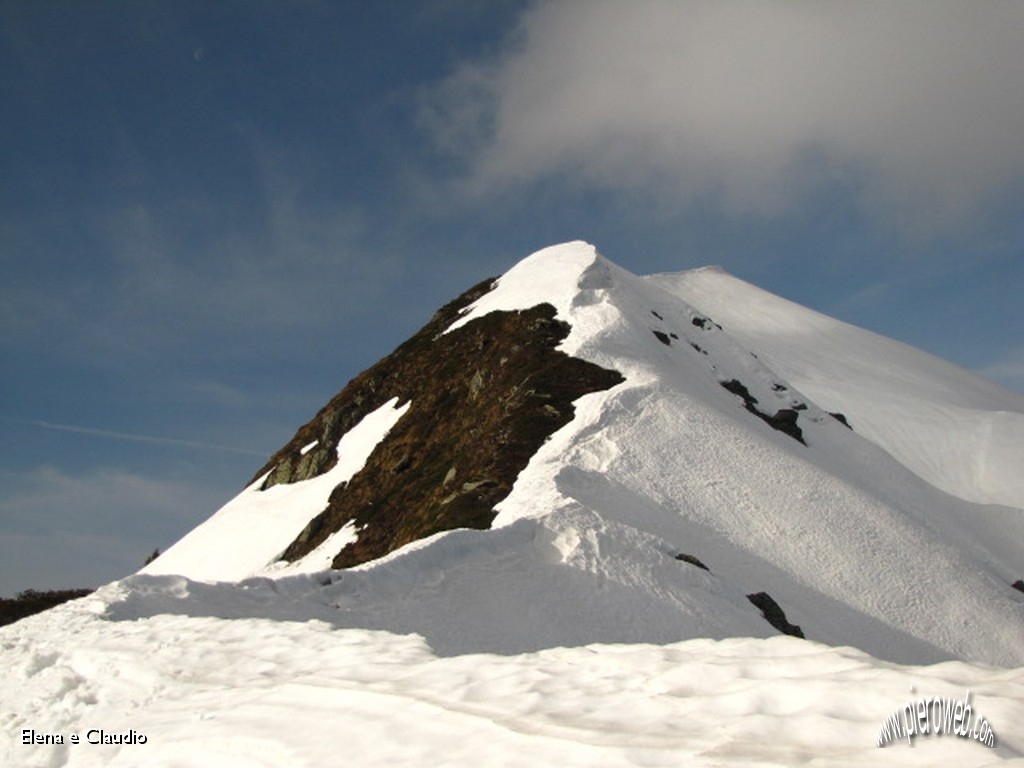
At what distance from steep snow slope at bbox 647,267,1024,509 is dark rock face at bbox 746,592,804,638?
4136cm

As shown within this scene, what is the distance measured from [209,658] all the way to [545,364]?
29.4 m

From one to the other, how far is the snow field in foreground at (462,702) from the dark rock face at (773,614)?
15.3m

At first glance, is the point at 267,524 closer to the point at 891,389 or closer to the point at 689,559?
the point at 689,559

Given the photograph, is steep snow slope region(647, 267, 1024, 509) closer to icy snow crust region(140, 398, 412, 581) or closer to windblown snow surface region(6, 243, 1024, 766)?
windblown snow surface region(6, 243, 1024, 766)

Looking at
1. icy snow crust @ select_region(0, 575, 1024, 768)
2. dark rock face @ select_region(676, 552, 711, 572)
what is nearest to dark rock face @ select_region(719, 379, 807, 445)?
dark rock face @ select_region(676, 552, 711, 572)

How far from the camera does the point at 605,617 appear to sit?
65.2 feet

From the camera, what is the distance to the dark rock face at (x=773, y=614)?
78.2 feet

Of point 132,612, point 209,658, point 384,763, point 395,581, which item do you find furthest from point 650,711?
point 395,581

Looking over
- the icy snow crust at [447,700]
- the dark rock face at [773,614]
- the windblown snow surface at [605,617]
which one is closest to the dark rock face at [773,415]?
the windblown snow surface at [605,617]

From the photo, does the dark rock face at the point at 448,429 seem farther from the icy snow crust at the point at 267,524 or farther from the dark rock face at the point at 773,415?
the dark rock face at the point at 773,415

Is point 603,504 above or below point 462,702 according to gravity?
above

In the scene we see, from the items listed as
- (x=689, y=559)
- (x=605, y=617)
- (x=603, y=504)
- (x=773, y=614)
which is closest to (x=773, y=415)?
(x=603, y=504)

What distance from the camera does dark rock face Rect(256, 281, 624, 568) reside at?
31.0 metres

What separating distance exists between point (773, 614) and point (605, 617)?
6.99m
